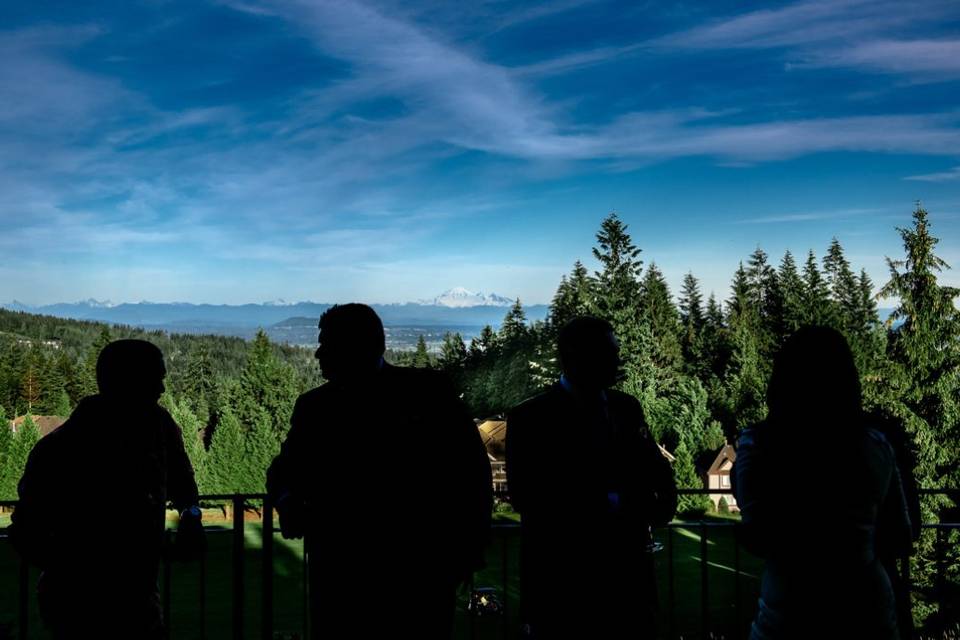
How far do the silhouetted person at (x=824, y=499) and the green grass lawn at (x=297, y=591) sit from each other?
1255cm

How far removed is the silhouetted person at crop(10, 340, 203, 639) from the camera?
2936 mm

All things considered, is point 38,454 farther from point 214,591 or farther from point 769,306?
point 769,306

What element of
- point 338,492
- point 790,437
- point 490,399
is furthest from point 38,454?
point 490,399

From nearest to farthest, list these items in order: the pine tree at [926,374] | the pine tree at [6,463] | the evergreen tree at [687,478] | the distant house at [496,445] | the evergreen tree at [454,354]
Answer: the pine tree at [926,374], the evergreen tree at [687,478], the distant house at [496,445], the pine tree at [6,463], the evergreen tree at [454,354]

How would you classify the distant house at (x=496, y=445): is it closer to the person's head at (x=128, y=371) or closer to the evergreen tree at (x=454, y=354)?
the evergreen tree at (x=454, y=354)

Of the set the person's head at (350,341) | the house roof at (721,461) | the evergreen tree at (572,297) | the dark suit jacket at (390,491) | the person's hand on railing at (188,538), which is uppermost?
the evergreen tree at (572,297)

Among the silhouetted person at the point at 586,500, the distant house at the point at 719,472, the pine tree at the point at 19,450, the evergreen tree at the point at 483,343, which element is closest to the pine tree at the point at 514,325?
the evergreen tree at the point at 483,343

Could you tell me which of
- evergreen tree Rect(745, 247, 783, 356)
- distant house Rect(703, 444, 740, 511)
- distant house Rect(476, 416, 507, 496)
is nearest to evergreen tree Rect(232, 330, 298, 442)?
distant house Rect(476, 416, 507, 496)

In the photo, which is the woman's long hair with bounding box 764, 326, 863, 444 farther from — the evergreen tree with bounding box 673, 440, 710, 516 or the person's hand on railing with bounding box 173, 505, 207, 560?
the evergreen tree with bounding box 673, 440, 710, 516

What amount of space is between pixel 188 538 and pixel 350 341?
1.49 metres

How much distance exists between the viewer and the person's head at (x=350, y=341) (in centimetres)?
270

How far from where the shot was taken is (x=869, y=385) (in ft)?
78.2

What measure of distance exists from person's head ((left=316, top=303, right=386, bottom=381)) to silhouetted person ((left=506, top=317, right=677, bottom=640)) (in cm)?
61

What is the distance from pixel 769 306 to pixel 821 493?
62881 mm
